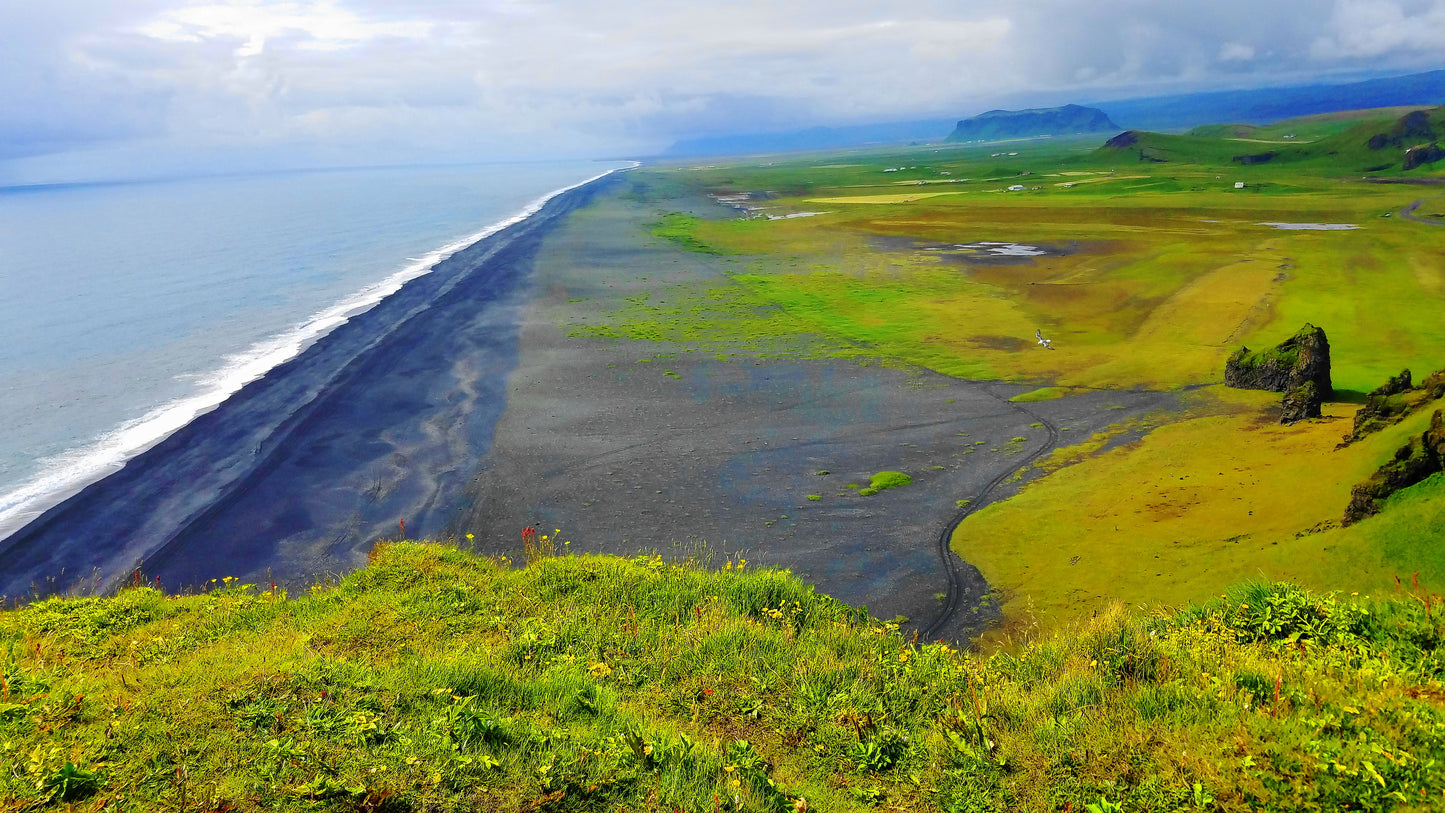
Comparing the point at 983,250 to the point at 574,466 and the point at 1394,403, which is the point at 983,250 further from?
the point at 574,466

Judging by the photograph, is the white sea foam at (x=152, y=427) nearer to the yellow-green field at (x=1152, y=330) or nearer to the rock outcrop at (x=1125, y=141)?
the yellow-green field at (x=1152, y=330)

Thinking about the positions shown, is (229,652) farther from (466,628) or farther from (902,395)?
(902,395)

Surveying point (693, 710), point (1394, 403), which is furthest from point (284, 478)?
point (1394, 403)

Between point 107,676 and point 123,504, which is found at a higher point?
point 107,676

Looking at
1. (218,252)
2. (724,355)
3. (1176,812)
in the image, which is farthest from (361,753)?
(218,252)

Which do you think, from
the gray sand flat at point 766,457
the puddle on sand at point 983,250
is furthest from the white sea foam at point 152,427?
the puddle on sand at point 983,250

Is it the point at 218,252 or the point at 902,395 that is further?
the point at 218,252

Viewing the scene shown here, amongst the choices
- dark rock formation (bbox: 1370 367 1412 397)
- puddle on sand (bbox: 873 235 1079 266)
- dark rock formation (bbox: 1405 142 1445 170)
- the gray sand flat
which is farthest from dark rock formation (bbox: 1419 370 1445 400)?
dark rock formation (bbox: 1405 142 1445 170)
